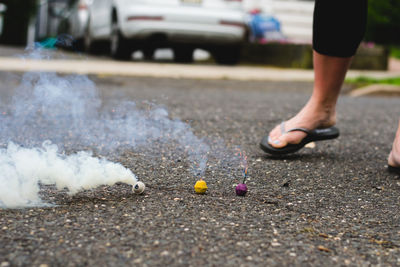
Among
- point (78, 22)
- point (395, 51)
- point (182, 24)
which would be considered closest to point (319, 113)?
point (182, 24)

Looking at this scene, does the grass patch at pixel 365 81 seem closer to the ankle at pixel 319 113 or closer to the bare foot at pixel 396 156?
the ankle at pixel 319 113

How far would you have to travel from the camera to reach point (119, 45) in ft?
26.9

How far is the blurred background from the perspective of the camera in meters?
7.50

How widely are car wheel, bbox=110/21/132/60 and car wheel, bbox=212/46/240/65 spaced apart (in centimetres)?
147

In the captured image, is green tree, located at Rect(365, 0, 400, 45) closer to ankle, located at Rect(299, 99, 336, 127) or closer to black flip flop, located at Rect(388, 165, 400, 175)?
ankle, located at Rect(299, 99, 336, 127)

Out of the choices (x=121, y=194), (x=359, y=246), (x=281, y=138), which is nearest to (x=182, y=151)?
(x=281, y=138)

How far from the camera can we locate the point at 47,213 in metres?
1.62

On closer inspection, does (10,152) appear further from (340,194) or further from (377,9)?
(377,9)

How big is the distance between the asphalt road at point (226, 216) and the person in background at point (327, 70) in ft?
0.31

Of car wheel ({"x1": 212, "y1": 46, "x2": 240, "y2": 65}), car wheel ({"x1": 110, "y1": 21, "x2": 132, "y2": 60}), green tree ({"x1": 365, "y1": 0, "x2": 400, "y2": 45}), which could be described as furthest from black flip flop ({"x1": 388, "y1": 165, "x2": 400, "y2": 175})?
green tree ({"x1": 365, "y1": 0, "x2": 400, "y2": 45})

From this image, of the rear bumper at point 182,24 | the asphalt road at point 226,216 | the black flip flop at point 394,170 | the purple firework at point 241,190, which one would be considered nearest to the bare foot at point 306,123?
the asphalt road at point 226,216

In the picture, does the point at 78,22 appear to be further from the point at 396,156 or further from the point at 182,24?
the point at 396,156

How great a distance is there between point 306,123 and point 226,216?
1065mm

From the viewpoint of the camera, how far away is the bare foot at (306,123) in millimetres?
2543
